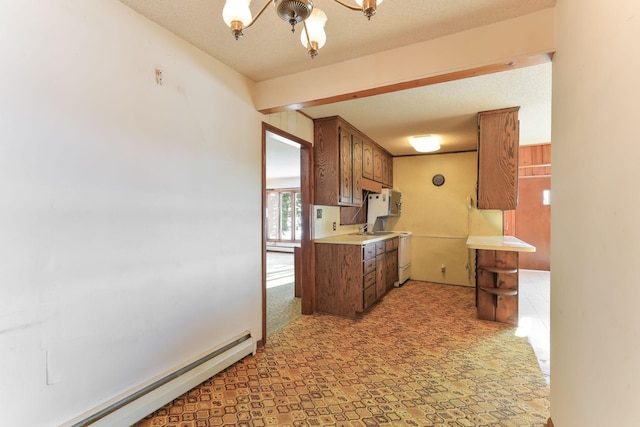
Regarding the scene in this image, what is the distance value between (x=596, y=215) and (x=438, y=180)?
441 centimetres

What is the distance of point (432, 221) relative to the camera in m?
5.32

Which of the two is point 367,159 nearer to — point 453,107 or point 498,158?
point 453,107

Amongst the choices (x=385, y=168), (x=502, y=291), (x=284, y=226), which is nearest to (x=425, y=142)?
(x=385, y=168)

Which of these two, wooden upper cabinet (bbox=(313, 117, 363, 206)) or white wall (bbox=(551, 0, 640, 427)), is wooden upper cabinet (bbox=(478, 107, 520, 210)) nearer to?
wooden upper cabinet (bbox=(313, 117, 363, 206))

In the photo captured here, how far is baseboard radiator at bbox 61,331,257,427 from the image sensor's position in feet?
4.84

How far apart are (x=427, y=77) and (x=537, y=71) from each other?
3.61ft

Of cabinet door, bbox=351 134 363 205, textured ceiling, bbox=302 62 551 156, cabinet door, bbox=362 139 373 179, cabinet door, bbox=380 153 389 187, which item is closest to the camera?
textured ceiling, bbox=302 62 551 156

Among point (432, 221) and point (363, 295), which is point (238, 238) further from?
point (432, 221)

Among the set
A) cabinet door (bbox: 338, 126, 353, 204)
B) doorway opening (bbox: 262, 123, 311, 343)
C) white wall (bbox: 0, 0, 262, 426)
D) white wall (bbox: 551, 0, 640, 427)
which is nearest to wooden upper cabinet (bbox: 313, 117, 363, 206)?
Answer: cabinet door (bbox: 338, 126, 353, 204)

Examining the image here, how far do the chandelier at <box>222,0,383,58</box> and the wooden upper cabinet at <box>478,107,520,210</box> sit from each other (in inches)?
103

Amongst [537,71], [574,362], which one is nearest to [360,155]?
[537,71]

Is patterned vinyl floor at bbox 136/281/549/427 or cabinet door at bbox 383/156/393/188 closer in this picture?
patterned vinyl floor at bbox 136/281/549/427

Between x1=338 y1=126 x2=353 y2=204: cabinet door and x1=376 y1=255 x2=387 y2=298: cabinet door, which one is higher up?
x1=338 y1=126 x2=353 y2=204: cabinet door

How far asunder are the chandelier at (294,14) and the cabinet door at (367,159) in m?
2.96
